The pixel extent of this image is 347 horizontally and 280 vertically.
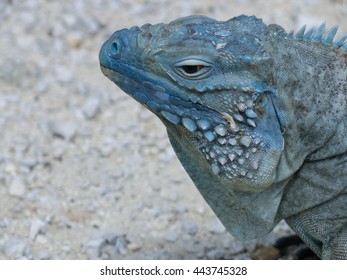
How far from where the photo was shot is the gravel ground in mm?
6211

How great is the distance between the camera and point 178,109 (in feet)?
15.0

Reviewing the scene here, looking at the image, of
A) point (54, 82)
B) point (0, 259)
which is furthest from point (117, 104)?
point (0, 259)

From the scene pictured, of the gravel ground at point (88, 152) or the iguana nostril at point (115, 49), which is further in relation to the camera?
the gravel ground at point (88, 152)

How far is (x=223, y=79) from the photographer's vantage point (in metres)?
4.51

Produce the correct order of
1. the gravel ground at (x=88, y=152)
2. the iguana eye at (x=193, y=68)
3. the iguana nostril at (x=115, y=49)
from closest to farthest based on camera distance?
1. the iguana eye at (x=193, y=68)
2. the iguana nostril at (x=115, y=49)
3. the gravel ground at (x=88, y=152)

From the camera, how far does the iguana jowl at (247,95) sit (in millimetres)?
4516

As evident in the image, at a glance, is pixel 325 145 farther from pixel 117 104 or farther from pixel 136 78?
pixel 117 104

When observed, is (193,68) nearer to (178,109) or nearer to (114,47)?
(178,109)

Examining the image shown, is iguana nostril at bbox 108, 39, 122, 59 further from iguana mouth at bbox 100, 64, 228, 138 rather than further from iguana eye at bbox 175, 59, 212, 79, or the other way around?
iguana eye at bbox 175, 59, 212, 79

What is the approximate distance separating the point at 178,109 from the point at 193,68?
0.81 feet

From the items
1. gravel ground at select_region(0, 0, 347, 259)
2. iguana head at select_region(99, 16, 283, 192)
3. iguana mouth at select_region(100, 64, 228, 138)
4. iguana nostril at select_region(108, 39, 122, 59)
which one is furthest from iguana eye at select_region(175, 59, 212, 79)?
gravel ground at select_region(0, 0, 347, 259)

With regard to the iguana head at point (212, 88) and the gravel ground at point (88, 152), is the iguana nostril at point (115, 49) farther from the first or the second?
the gravel ground at point (88, 152)

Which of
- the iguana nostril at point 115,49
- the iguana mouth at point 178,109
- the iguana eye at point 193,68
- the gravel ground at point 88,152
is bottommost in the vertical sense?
the iguana mouth at point 178,109

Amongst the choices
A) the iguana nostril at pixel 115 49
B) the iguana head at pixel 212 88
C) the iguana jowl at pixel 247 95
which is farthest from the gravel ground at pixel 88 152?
the iguana nostril at pixel 115 49
